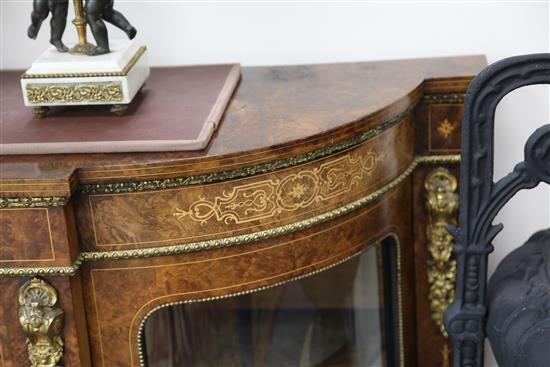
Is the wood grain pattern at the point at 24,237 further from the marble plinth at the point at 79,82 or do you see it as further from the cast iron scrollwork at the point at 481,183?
the cast iron scrollwork at the point at 481,183

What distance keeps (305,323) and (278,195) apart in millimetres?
364

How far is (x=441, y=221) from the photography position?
1.67m

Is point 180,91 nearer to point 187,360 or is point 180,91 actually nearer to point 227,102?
point 227,102

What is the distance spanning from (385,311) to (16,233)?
0.67 metres

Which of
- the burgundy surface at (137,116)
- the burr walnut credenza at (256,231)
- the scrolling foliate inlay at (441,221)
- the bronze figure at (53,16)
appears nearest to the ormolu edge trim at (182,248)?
the burr walnut credenza at (256,231)

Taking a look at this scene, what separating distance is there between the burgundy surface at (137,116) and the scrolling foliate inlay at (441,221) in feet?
1.28

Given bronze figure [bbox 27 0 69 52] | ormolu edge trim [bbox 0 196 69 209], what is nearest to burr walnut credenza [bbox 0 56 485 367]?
ormolu edge trim [bbox 0 196 69 209]

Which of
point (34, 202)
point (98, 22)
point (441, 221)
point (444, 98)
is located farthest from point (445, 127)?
point (34, 202)

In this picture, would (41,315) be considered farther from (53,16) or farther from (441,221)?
(441,221)

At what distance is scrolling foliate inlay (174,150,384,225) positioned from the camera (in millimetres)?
1362

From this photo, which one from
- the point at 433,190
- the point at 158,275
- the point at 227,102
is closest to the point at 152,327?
the point at 158,275

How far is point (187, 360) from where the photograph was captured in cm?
157

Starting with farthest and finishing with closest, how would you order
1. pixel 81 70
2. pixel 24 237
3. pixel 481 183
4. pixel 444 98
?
pixel 444 98 < pixel 81 70 < pixel 24 237 < pixel 481 183

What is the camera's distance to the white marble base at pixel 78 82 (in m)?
1.48
